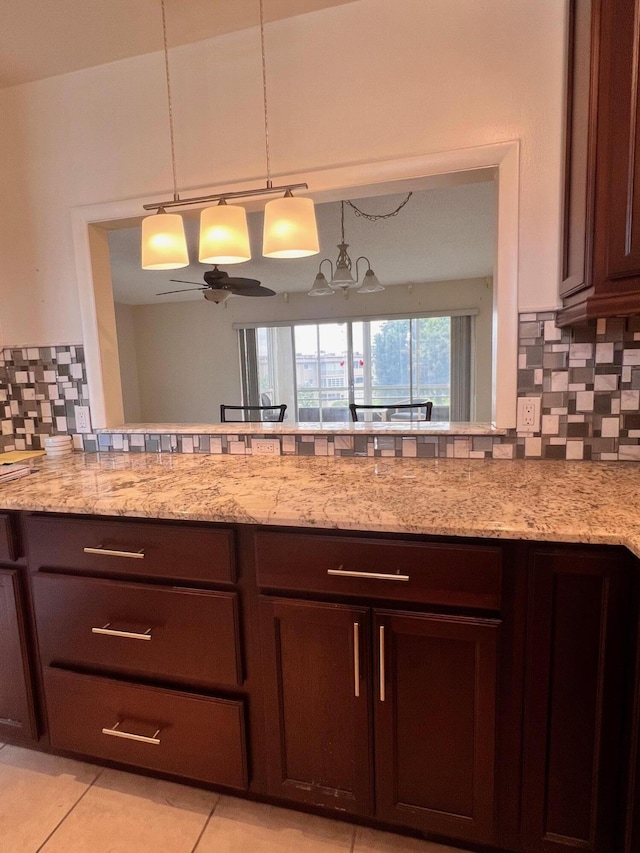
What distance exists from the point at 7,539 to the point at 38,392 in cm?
88

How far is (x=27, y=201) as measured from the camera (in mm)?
1959

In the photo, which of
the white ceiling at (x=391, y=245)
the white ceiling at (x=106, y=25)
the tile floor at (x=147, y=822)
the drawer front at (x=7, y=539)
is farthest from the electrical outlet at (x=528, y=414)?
Answer: the drawer front at (x=7, y=539)

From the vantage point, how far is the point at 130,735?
1.34 meters

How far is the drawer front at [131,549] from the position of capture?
1.20m

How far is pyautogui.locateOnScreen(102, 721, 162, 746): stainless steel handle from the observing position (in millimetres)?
1321

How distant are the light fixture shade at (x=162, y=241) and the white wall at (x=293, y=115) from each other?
391 millimetres

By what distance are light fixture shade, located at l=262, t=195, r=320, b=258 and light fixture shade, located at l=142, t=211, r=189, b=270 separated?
0.31 meters

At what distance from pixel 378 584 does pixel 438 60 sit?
1.58 metres

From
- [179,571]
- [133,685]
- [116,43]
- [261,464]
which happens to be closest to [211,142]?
[116,43]

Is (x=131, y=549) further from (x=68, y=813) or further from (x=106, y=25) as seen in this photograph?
(x=106, y=25)

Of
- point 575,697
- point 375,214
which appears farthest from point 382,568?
point 375,214

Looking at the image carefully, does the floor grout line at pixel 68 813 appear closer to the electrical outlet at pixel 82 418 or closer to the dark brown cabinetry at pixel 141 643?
the dark brown cabinetry at pixel 141 643

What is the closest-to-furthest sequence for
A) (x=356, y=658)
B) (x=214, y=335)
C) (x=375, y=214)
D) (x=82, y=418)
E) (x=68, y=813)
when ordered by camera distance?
1. (x=356, y=658)
2. (x=68, y=813)
3. (x=82, y=418)
4. (x=375, y=214)
5. (x=214, y=335)

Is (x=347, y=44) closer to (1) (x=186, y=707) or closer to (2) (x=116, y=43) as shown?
(2) (x=116, y=43)
